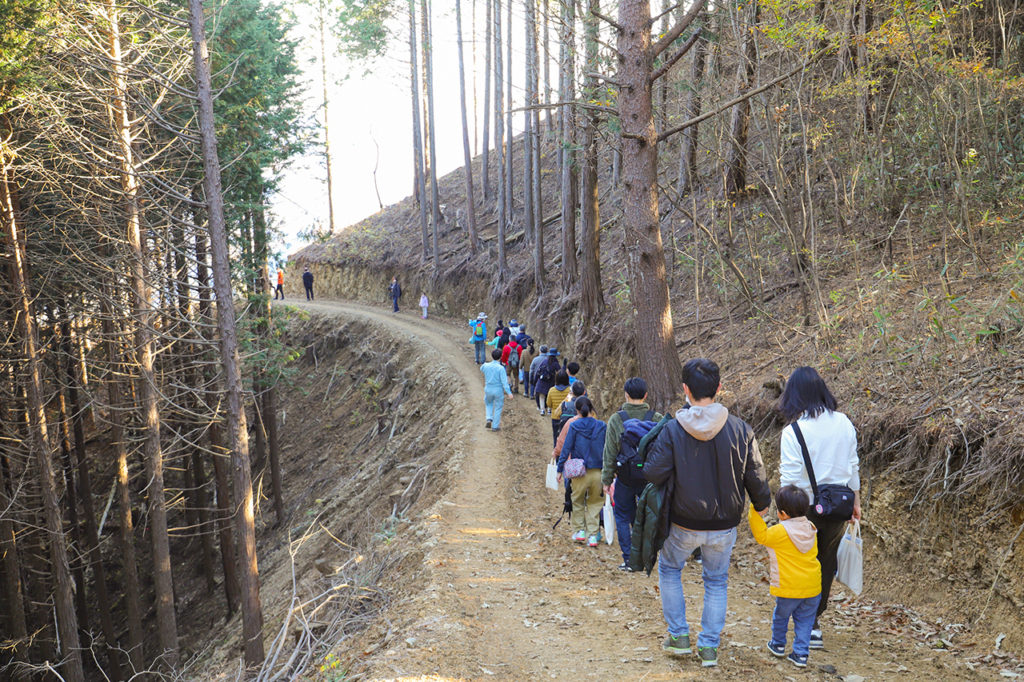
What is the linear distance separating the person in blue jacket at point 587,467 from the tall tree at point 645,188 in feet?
8.02

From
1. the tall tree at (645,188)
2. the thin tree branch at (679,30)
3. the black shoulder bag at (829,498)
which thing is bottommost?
the black shoulder bag at (829,498)

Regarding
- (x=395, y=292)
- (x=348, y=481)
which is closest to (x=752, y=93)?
(x=348, y=481)

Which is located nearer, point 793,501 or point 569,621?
point 793,501

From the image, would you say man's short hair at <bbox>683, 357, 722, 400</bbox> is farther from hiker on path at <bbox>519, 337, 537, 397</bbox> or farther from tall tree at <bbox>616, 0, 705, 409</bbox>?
hiker on path at <bbox>519, 337, 537, 397</bbox>

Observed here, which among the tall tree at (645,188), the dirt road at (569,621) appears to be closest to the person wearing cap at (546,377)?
the tall tree at (645,188)

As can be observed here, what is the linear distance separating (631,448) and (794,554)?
69.9 inches

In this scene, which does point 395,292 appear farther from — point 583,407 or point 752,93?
point 583,407

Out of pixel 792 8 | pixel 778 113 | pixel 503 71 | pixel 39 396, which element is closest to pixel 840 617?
pixel 778 113

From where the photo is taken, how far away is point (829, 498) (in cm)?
434

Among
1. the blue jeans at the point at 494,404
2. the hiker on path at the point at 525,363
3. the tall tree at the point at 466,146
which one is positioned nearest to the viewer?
the blue jeans at the point at 494,404

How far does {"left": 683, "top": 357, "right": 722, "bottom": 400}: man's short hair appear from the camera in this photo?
4230 millimetres

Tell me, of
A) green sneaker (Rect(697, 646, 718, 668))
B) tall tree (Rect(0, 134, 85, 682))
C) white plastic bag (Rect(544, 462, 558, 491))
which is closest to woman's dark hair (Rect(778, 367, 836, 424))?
green sneaker (Rect(697, 646, 718, 668))

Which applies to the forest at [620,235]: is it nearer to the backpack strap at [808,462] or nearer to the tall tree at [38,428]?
the tall tree at [38,428]

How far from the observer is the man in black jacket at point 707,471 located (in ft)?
13.9
